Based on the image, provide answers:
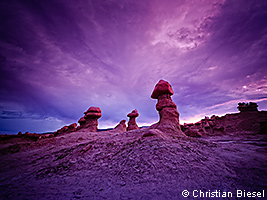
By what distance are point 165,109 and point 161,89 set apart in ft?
10.1

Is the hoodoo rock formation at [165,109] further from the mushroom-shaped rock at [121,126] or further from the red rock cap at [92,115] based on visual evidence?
the mushroom-shaped rock at [121,126]

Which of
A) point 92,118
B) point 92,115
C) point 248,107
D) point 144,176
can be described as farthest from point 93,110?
point 248,107

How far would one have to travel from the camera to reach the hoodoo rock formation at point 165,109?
12602mm

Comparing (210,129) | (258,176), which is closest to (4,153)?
(258,176)

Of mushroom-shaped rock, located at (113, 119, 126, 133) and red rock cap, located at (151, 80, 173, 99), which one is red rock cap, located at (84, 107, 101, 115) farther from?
red rock cap, located at (151, 80, 173, 99)

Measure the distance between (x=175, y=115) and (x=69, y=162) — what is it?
12.7 meters

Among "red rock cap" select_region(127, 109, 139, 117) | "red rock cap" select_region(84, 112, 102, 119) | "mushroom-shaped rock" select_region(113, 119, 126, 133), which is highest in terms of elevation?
"red rock cap" select_region(127, 109, 139, 117)

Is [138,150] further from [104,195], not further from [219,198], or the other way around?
[219,198]

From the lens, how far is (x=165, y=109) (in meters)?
14.1

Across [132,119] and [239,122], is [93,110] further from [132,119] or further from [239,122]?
[239,122]

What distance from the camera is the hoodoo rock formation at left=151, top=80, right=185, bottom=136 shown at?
12602mm

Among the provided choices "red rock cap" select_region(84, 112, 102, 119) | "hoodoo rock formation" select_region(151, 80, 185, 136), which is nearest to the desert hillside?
"hoodoo rock formation" select_region(151, 80, 185, 136)

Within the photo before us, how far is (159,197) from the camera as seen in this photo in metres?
3.85

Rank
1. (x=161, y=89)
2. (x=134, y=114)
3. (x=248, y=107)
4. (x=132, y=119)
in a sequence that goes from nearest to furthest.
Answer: (x=161, y=89), (x=248, y=107), (x=134, y=114), (x=132, y=119)
